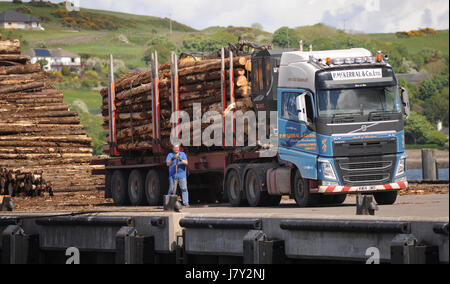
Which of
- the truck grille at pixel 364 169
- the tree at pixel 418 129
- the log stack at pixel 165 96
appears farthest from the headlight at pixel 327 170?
the tree at pixel 418 129

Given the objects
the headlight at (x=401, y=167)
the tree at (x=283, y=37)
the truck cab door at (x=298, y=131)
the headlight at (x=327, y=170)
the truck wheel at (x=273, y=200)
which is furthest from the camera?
the tree at (x=283, y=37)

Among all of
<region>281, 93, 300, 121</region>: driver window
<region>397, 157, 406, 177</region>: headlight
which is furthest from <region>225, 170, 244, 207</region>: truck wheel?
<region>397, 157, 406, 177</region>: headlight

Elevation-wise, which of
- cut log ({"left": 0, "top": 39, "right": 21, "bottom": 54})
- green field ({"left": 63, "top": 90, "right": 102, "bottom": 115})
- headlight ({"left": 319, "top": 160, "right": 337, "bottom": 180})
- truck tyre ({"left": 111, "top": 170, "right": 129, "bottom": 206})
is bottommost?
truck tyre ({"left": 111, "top": 170, "right": 129, "bottom": 206})

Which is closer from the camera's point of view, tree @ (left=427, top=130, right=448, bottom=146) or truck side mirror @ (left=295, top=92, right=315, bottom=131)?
truck side mirror @ (left=295, top=92, right=315, bottom=131)

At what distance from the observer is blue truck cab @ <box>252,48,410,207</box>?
65.9ft

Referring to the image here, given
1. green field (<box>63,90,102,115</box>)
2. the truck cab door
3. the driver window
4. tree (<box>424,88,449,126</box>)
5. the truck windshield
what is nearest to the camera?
the truck windshield

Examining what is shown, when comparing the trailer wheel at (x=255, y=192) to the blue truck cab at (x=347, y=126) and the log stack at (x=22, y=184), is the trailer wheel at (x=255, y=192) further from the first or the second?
the log stack at (x=22, y=184)

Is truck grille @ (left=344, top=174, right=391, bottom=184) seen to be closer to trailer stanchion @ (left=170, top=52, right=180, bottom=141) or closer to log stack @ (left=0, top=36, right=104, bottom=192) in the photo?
trailer stanchion @ (left=170, top=52, right=180, bottom=141)

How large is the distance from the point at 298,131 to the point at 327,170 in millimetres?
1229

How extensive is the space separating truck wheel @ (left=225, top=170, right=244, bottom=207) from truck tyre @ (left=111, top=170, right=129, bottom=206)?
601 centimetres

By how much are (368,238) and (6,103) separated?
24.5m

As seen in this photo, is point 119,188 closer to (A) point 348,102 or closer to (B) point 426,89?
(A) point 348,102

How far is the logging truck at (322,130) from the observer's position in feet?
66.0

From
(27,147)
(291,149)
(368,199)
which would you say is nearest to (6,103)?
(27,147)
